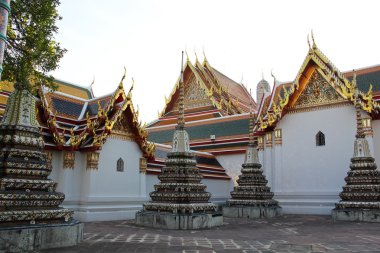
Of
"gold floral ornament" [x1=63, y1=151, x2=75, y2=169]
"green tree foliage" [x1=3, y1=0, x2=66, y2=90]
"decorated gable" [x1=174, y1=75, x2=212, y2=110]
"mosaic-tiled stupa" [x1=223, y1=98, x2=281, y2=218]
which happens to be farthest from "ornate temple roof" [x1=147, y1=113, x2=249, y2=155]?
"green tree foliage" [x1=3, y1=0, x2=66, y2=90]

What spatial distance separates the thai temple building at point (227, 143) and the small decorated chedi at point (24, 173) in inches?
199

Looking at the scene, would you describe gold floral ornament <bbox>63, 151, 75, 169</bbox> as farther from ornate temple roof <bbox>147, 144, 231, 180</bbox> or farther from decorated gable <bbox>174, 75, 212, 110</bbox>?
decorated gable <bbox>174, 75, 212, 110</bbox>

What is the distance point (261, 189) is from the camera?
14.5 m

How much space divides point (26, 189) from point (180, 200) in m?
4.70

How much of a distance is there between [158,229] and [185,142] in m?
2.52

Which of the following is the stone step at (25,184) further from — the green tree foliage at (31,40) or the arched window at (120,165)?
the arched window at (120,165)

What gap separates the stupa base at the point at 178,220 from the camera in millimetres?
9328

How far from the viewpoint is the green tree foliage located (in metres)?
7.05

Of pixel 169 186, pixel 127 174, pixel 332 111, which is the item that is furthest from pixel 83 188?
pixel 332 111

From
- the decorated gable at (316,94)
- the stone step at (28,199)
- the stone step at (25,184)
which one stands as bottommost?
the stone step at (28,199)

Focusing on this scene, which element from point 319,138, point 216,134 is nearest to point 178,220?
point 319,138

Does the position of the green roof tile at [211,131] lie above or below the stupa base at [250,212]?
above

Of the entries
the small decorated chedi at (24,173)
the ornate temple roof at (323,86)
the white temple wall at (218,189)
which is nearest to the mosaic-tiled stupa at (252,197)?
the ornate temple roof at (323,86)

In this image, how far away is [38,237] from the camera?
5.40m
